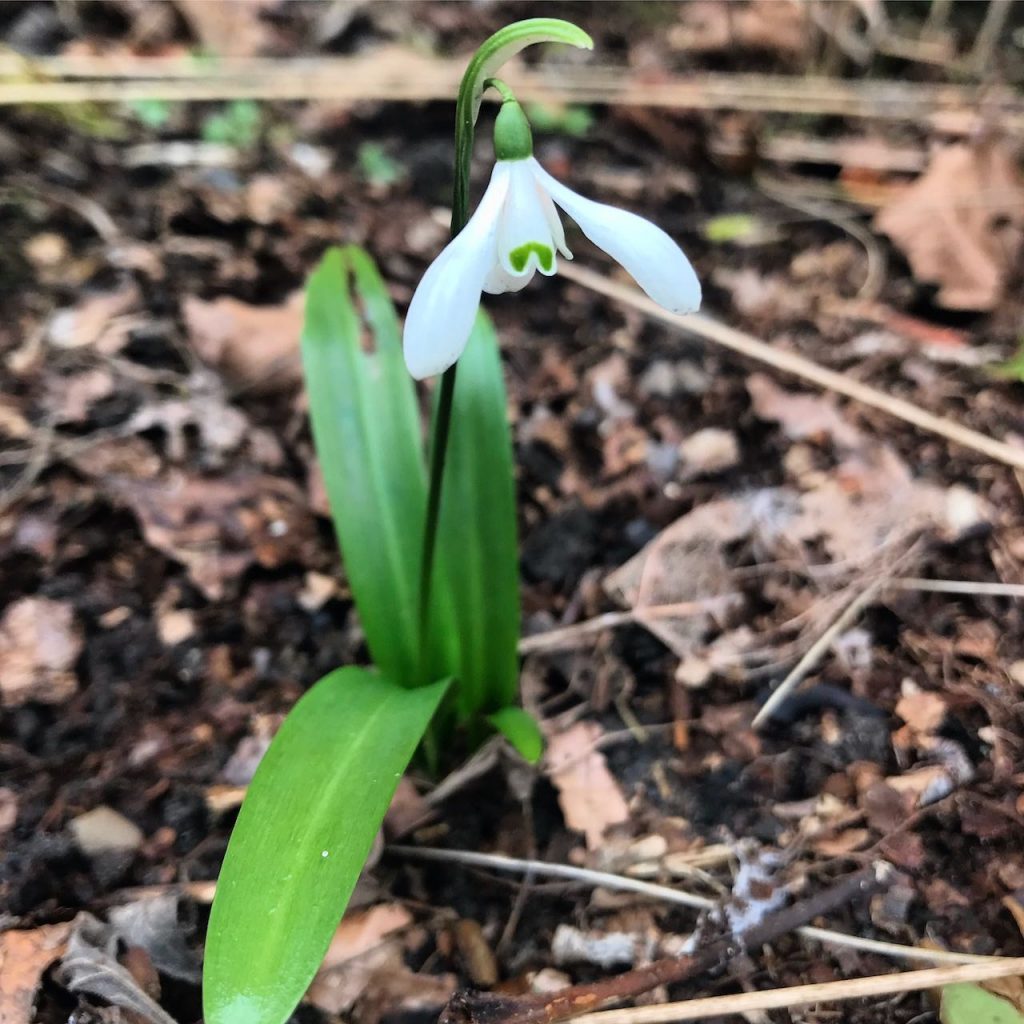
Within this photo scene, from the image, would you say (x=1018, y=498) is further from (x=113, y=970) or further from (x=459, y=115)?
(x=113, y=970)

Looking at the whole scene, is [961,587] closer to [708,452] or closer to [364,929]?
[708,452]

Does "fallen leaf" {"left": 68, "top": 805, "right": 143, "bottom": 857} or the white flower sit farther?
"fallen leaf" {"left": 68, "top": 805, "right": 143, "bottom": 857}

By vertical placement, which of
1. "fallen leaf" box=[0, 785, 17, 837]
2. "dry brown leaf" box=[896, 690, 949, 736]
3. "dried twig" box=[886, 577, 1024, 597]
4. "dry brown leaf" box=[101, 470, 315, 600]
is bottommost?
"fallen leaf" box=[0, 785, 17, 837]

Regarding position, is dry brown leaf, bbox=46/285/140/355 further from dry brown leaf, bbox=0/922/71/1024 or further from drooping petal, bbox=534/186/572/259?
drooping petal, bbox=534/186/572/259

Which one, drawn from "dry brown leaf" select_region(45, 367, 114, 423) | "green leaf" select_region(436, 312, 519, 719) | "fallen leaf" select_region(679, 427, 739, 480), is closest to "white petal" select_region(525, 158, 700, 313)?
"green leaf" select_region(436, 312, 519, 719)

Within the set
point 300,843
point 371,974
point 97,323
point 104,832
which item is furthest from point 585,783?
A: point 97,323

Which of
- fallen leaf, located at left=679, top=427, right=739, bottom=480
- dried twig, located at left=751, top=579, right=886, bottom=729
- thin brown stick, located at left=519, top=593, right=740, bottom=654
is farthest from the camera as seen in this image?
fallen leaf, located at left=679, top=427, right=739, bottom=480
